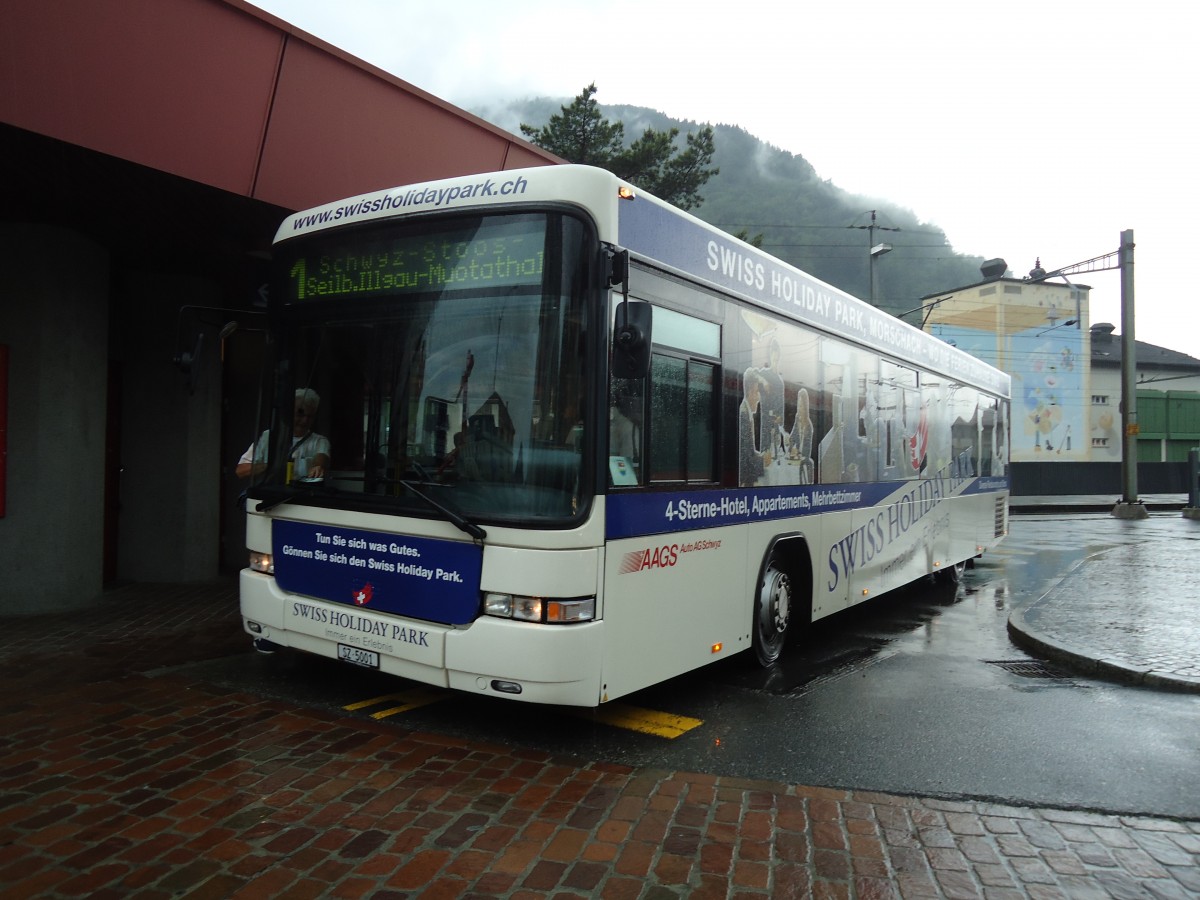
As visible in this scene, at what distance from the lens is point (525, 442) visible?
14.8ft

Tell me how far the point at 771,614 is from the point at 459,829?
3.33 metres

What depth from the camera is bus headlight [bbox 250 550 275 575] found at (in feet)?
18.5

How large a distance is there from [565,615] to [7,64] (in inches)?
227

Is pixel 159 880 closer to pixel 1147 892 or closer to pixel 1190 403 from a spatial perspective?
pixel 1147 892

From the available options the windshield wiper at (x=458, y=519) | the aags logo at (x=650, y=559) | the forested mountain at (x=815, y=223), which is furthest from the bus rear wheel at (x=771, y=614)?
the forested mountain at (x=815, y=223)

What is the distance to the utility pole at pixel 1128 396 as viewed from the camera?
87.4ft

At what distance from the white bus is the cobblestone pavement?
0.55 meters

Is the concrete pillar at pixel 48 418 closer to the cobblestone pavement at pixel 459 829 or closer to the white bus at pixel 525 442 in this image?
the cobblestone pavement at pixel 459 829

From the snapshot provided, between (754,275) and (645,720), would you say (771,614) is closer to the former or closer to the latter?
(645,720)

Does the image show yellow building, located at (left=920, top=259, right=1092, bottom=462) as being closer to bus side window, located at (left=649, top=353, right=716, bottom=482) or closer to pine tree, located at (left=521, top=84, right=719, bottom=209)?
pine tree, located at (left=521, top=84, right=719, bottom=209)

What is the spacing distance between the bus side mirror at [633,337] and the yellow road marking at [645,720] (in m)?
2.25

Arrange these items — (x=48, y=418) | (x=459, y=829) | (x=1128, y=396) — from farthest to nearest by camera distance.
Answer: (x=1128, y=396), (x=48, y=418), (x=459, y=829)

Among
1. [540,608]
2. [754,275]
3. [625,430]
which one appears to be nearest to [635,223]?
[625,430]

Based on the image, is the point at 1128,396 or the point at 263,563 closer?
the point at 263,563
